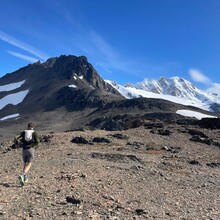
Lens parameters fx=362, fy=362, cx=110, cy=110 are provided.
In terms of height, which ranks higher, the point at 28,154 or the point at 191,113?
the point at 191,113

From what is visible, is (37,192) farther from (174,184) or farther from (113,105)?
(113,105)

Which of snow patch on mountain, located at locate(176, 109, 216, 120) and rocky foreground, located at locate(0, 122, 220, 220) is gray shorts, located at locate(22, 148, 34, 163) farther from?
snow patch on mountain, located at locate(176, 109, 216, 120)

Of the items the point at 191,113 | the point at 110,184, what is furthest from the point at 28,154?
the point at 191,113

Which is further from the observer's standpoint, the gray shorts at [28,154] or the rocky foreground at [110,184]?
the gray shorts at [28,154]

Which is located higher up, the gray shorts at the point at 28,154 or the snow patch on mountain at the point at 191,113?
the snow patch on mountain at the point at 191,113

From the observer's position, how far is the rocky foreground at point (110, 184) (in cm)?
1396

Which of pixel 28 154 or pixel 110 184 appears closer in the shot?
pixel 28 154

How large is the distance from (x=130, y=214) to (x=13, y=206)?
4.44 meters

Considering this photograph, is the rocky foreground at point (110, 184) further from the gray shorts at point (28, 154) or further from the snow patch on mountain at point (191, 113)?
the snow patch on mountain at point (191, 113)

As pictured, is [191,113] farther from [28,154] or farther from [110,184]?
[28,154]

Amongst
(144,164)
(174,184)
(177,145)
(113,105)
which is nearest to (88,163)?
(144,164)

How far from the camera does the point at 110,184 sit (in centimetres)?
1836

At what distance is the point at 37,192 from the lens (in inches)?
606

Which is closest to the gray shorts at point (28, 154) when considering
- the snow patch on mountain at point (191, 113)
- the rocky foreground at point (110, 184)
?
the rocky foreground at point (110, 184)
